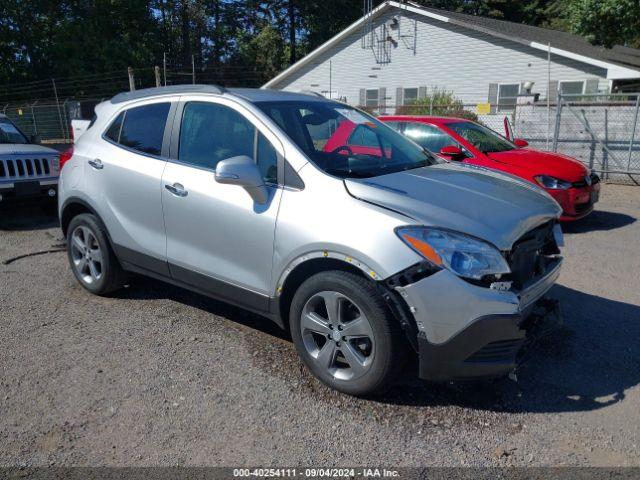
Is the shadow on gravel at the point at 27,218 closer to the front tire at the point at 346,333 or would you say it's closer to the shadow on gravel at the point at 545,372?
the shadow on gravel at the point at 545,372

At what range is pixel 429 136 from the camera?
25.5ft

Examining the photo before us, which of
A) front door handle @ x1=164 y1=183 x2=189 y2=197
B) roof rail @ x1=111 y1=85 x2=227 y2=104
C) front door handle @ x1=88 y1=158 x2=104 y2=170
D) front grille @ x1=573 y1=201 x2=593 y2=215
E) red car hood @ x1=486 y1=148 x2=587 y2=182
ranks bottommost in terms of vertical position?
front grille @ x1=573 y1=201 x2=593 y2=215

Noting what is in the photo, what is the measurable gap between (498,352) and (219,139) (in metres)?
2.33

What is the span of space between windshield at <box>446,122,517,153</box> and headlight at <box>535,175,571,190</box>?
942 millimetres

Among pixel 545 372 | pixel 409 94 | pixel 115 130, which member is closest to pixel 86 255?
pixel 115 130

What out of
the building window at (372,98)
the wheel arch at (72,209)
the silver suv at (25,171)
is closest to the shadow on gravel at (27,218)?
the silver suv at (25,171)

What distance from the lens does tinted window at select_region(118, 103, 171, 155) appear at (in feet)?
13.4

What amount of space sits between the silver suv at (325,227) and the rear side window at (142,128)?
1 centimetres

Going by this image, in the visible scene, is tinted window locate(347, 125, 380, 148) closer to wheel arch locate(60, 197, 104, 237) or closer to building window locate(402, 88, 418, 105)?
wheel arch locate(60, 197, 104, 237)

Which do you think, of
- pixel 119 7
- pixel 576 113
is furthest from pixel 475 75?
pixel 119 7

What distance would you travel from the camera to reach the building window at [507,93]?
65.6 ft

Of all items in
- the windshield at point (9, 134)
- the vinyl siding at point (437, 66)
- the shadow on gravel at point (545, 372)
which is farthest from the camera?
the vinyl siding at point (437, 66)

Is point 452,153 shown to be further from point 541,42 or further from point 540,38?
Result: point 540,38

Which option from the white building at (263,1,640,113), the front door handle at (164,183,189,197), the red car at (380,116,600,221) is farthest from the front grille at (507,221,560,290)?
the white building at (263,1,640,113)
